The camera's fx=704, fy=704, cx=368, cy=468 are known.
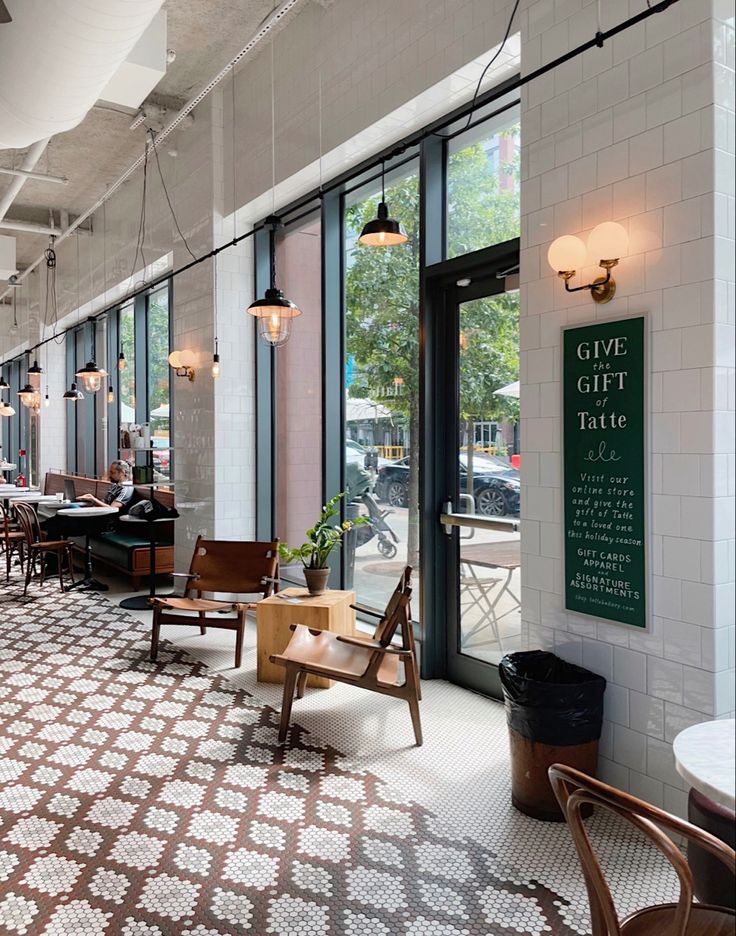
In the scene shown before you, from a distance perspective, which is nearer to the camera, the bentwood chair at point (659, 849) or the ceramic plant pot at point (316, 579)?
the bentwood chair at point (659, 849)

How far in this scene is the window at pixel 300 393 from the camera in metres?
5.95

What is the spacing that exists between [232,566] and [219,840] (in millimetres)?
2862

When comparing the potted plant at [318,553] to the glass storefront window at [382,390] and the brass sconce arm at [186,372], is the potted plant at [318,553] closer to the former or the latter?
the glass storefront window at [382,390]

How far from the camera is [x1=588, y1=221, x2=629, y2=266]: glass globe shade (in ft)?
9.37

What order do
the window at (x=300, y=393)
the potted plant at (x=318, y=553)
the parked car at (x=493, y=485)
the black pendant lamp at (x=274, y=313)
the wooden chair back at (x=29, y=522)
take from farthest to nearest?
the wooden chair back at (x=29, y=522)
the window at (x=300, y=393)
the black pendant lamp at (x=274, y=313)
the potted plant at (x=318, y=553)
the parked car at (x=493, y=485)

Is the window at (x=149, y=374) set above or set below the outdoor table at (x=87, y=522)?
A: above

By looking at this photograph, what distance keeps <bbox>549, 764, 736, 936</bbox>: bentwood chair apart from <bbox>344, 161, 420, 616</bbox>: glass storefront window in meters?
3.24

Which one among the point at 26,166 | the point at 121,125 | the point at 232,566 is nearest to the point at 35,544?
the point at 232,566

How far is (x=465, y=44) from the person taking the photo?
3.88 meters

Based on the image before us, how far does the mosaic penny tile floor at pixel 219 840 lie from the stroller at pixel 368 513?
1507mm

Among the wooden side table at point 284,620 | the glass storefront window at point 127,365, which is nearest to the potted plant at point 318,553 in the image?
the wooden side table at point 284,620

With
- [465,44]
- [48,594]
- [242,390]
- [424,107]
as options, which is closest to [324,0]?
[424,107]

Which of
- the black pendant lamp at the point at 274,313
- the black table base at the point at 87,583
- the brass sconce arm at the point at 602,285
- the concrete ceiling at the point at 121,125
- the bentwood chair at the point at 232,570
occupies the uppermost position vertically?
the concrete ceiling at the point at 121,125

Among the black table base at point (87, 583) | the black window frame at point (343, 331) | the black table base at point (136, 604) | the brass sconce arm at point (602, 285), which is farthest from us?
the black table base at point (87, 583)
